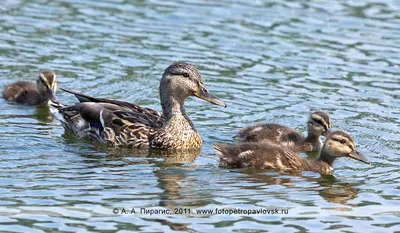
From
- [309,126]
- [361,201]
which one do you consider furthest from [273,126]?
[361,201]

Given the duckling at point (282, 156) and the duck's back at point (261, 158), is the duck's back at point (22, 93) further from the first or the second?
the duck's back at point (261, 158)

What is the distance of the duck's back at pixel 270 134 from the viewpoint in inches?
470

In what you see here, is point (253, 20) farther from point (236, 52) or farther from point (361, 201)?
point (361, 201)

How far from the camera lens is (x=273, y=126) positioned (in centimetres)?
1212

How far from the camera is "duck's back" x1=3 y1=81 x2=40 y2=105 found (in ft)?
46.1

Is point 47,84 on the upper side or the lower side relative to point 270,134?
upper

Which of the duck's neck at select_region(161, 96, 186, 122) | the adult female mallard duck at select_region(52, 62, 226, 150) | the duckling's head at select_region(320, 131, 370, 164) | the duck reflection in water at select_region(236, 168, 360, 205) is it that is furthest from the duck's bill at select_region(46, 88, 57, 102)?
the duckling's head at select_region(320, 131, 370, 164)

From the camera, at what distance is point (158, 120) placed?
12281 mm

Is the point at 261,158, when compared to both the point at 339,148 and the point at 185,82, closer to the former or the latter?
the point at 339,148

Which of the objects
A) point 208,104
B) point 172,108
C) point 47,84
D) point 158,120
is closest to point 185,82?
point 172,108

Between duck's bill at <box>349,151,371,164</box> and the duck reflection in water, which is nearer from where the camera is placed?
the duck reflection in water

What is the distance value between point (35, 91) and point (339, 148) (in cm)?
477

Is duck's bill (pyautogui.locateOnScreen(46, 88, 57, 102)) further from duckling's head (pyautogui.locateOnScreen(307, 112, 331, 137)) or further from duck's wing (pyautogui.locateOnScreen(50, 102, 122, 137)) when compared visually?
duckling's head (pyautogui.locateOnScreen(307, 112, 331, 137))

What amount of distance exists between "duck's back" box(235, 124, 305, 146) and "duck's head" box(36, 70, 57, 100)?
118 inches
